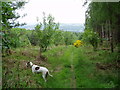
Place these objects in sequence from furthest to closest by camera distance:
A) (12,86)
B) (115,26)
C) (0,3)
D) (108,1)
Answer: (115,26) < (108,1) < (12,86) < (0,3)

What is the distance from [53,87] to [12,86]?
1.45 m

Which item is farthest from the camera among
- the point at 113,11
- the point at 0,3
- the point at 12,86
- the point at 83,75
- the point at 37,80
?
the point at 113,11

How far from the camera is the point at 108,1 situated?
7.02 metres

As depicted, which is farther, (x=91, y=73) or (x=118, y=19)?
(x=118, y=19)

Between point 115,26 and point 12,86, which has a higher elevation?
point 115,26

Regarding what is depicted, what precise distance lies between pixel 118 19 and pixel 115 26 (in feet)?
1.47

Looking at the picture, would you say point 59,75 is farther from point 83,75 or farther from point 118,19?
point 118,19

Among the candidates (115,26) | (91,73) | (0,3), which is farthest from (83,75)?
(0,3)

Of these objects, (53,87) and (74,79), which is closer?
(53,87)

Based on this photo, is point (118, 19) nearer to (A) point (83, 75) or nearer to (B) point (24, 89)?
(A) point (83, 75)

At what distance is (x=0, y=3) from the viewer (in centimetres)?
229

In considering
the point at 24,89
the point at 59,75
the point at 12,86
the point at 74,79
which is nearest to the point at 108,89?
the point at 74,79

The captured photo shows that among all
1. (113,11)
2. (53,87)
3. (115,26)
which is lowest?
(53,87)

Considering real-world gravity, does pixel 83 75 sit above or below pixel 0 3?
below
